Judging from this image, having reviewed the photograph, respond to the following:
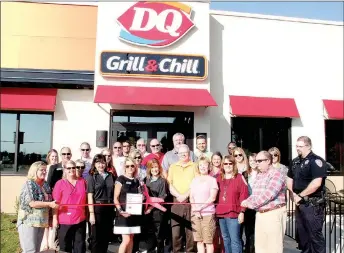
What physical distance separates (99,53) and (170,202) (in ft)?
16.9

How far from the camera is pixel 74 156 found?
9.18 meters

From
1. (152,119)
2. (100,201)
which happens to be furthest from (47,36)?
(100,201)

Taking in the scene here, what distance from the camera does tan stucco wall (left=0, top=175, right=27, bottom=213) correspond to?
29.3 ft

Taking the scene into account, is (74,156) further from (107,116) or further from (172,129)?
(172,129)

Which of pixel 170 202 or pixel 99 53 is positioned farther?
pixel 99 53

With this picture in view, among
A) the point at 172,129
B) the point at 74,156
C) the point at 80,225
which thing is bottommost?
the point at 80,225

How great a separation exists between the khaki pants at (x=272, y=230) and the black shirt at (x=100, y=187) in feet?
7.72

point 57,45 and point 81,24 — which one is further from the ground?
point 81,24

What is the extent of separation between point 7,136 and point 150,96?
4233 millimetres

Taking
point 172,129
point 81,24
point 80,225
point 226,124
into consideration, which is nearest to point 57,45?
point 81,24

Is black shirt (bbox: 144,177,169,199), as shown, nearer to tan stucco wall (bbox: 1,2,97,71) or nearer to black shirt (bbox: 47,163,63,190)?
black shirt (bbox: 47,163,63,190)

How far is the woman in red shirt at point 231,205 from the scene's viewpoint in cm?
501

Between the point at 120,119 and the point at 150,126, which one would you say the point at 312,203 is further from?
the point at 120,119

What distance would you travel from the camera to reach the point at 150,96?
8.82 metres
